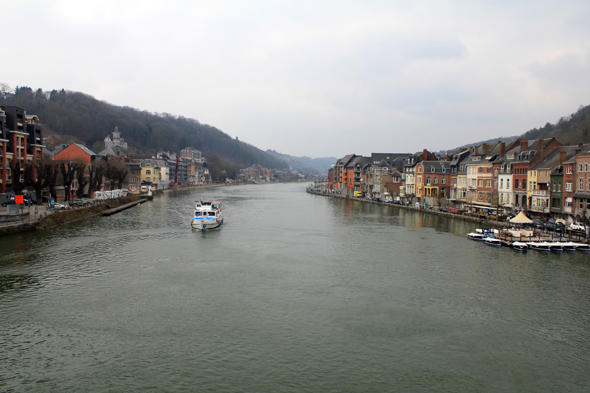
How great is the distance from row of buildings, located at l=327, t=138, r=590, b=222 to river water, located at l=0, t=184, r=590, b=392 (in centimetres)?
945

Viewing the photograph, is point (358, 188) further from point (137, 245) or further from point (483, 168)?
point (137, 245)

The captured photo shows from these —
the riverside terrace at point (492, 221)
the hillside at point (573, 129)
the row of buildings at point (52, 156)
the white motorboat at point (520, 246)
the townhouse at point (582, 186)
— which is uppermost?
the hillside at point (573, 129)

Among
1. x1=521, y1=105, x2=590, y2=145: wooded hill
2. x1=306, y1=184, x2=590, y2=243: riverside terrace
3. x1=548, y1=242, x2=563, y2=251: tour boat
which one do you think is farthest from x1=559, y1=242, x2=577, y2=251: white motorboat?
x1=521, y1=105, x2=590, y2=145: wooded hill

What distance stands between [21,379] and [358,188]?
77919 millimetres

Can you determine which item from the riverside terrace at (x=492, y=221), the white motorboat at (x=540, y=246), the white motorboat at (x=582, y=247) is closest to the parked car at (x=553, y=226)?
the riverside terrace at (x=492, y=221)

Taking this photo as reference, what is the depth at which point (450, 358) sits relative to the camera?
11609 mm

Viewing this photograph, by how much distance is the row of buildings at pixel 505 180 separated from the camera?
30.5 m

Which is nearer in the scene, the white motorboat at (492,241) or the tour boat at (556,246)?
the tour boat at (556,246)

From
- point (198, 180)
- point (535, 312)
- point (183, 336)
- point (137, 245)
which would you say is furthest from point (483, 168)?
point (198, 180)

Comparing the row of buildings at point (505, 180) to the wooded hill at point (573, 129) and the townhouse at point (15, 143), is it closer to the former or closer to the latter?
the wooded hill at point (573, 129)

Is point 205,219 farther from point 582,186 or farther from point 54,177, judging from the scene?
point 582,186

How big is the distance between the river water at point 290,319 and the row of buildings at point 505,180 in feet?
31.0

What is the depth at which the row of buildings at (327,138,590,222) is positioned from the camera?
30500mm

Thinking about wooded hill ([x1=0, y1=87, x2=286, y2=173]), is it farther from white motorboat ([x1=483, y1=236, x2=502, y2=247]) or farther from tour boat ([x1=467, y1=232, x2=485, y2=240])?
white motorboat ([x1=483, y1=236, x2=502, y2=247])
